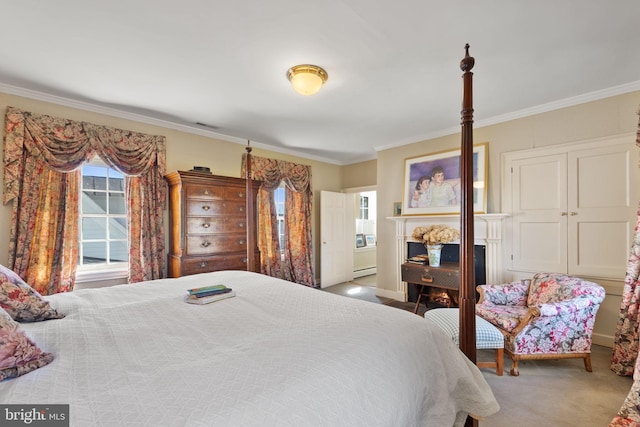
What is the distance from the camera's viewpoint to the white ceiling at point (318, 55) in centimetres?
167

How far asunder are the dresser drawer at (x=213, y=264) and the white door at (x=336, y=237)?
187 cm

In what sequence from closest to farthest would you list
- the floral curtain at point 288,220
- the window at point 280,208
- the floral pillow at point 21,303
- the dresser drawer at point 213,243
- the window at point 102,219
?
the floral pillow at point 21,303, the window at point 102,219, the dresser drawer at point 213,243, the floral curtain at point 288,220, the window at point 280,208

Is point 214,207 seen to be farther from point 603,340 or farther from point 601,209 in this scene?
point 603,340

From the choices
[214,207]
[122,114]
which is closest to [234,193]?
[214,207]

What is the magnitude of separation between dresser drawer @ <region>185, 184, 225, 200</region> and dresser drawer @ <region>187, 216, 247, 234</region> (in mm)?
257

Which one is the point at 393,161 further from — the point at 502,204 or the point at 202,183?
the point at 202,183

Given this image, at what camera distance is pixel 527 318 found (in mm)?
2189

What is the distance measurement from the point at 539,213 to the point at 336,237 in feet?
10.5

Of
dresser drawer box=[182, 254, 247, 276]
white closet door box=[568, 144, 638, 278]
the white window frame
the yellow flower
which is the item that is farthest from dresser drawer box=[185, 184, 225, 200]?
white closet door box=[568, 144, 638, 278]

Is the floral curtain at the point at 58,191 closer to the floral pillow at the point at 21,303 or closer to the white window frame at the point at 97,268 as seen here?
the white window frame at the point at 97,268

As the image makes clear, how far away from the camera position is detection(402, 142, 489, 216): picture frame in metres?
3.45

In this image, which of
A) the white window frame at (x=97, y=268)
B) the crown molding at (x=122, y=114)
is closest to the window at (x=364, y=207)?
the crown molding at (x=122, y=114)

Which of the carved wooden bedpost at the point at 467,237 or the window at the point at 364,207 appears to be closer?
the carved wooden bedpost at the point at 467,237

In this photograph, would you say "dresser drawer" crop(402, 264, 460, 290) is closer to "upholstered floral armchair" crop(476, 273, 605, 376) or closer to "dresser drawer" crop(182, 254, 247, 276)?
"upholstered floral armchair" crop(476, 273, 605, 376)
